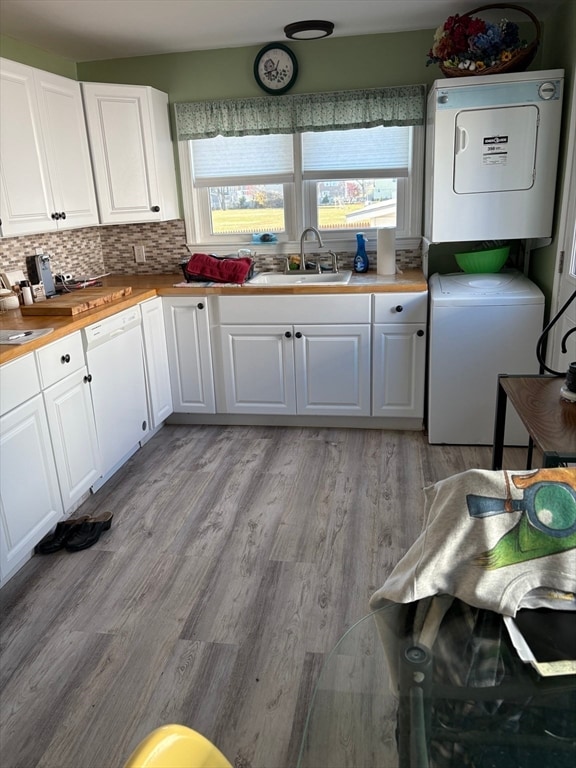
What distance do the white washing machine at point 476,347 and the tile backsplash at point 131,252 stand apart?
29.3 inches

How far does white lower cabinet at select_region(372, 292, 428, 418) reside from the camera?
3.35m

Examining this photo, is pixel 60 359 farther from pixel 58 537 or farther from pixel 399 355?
pixel 399 355

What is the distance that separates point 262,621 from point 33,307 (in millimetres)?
1829

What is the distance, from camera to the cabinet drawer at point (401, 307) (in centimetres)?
333

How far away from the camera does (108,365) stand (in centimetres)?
302

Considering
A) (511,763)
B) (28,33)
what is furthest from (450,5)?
(511,763)

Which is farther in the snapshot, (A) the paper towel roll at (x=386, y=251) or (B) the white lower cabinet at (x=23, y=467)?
(A) the paper towel roll at (x=386, y=251)

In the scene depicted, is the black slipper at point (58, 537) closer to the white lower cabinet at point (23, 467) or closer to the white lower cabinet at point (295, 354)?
the white lower cabinet at point (23, 467)

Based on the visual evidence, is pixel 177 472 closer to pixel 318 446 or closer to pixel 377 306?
pixel 318 446

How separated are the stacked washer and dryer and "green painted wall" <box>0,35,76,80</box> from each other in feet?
7.46

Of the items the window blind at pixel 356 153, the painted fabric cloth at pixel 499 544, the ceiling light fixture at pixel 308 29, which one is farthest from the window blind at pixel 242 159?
the painted fabric cloth at pixel 499 544

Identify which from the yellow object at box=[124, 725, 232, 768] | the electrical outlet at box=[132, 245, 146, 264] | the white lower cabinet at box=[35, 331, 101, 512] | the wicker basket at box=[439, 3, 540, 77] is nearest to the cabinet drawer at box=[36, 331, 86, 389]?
the white lower cabinet at box=[35, 331, 101, 512]

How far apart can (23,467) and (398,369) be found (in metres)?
2.08

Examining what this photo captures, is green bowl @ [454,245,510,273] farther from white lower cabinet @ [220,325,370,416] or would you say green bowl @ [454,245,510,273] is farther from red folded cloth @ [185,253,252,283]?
red folded cloth @ [185,253,252,283]
